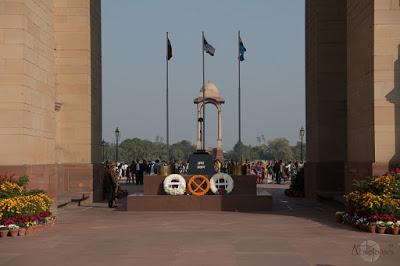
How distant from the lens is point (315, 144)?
28.9 metres

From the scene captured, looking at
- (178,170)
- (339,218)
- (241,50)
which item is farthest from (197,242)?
(178,170)

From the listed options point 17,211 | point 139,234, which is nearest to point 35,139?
point 17,211

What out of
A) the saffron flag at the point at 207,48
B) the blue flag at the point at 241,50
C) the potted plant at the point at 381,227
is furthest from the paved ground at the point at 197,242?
the saffron flag at the point at 207,48

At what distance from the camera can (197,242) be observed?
1475 centimetres

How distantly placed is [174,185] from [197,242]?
33.7ft

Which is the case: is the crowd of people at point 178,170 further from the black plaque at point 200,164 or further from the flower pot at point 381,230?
the flower pot at point 381,230

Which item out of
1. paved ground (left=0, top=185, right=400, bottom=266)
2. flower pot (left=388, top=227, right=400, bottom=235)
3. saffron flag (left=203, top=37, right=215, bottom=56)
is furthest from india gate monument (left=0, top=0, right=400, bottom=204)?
saffron flag (left=203, top=37, right=215, bottom=56)

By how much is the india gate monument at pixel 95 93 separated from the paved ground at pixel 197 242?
8.13 ft

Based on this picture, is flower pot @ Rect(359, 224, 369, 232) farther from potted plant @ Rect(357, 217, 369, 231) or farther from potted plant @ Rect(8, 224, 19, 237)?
potted plant @ Rect(8, 224, 19, 237)

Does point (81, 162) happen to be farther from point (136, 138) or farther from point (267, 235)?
point (136, 138)

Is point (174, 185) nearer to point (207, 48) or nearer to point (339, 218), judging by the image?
point (339, 218)

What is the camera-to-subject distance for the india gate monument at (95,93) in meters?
19.3

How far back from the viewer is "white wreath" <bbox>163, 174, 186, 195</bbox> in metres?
24.7

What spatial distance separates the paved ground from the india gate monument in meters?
2.48
